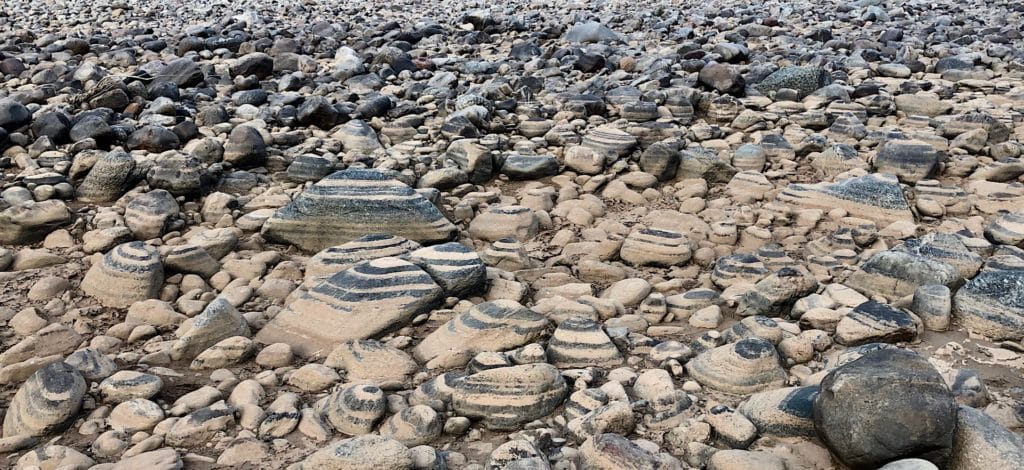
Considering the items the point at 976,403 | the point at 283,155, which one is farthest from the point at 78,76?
the point at 976,403

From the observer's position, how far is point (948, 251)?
10.1ft

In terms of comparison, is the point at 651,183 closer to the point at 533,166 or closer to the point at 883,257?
the point at 533,166

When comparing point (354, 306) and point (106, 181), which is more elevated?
point (354, 306)

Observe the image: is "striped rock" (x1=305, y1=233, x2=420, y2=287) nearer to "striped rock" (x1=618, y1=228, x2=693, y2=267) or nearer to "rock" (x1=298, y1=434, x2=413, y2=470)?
"striped rock" (x1=618, y1=228, x2=693, y2=267)

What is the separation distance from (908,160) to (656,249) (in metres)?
1.85

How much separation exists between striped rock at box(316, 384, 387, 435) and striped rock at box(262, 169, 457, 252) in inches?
56.3

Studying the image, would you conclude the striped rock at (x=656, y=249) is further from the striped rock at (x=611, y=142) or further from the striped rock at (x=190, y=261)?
the striped rock at (x=190, y=261)

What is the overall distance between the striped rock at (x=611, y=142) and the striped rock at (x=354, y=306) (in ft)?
6.93

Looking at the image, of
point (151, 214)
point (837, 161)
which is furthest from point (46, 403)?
point (837, 161)

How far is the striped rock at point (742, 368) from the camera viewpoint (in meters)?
2.34

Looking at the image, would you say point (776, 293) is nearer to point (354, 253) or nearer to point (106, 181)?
point (354, 253)

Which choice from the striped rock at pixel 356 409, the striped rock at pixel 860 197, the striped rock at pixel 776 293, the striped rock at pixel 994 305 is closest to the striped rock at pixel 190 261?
the striped rock at pixel 356 409

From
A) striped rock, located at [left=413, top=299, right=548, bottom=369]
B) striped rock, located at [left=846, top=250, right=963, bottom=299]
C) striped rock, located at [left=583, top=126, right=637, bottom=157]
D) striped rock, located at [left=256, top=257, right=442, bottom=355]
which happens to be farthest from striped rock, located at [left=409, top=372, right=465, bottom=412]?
striped rock, located at [left=583, top=126, right=637, bottom=157]

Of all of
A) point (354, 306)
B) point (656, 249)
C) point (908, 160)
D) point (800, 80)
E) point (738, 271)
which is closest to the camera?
point (354, 306)
